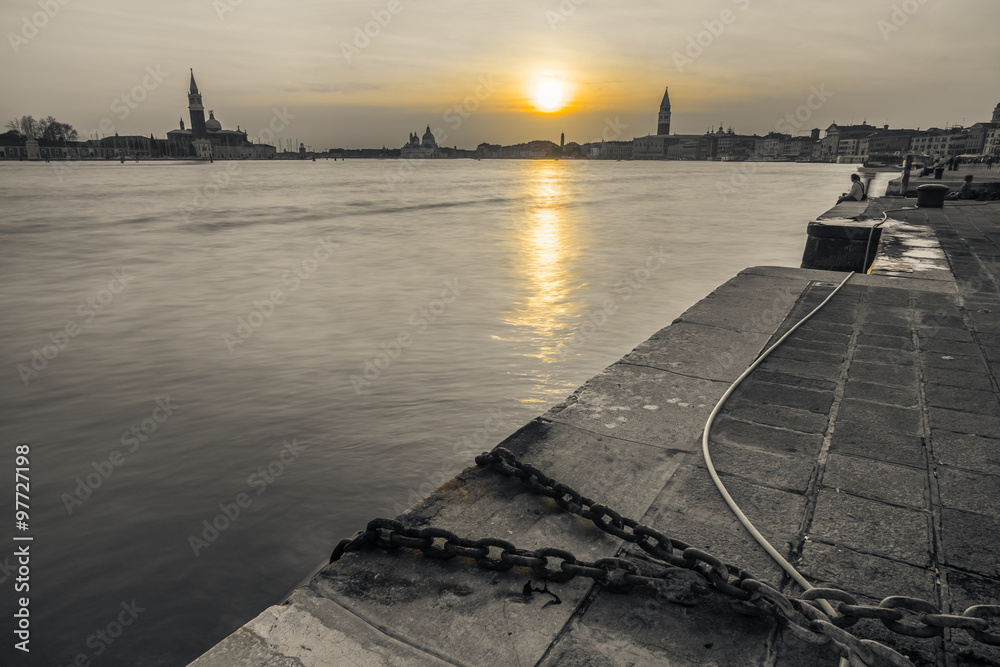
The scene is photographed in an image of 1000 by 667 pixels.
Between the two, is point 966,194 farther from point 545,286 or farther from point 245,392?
point 245,392

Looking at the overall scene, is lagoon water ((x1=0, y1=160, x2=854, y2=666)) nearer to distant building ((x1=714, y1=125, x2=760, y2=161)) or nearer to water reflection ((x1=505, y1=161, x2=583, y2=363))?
water reflection ((x1=505, y1=161, x2=583, y2=363))

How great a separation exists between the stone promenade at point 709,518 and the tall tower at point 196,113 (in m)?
191

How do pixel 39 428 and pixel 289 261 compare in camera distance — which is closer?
pixel 39 428

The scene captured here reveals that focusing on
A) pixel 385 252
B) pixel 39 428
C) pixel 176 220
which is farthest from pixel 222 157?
pixel 39 428

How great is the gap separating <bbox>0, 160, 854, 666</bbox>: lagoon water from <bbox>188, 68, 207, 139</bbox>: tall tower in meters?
175

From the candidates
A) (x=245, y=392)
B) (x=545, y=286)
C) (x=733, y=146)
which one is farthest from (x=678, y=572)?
(x=733, y=146)

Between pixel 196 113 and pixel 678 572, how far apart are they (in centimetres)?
19800

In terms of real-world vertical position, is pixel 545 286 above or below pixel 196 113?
below

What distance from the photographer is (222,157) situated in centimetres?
16388

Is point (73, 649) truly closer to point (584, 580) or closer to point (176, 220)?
point (584, 580)

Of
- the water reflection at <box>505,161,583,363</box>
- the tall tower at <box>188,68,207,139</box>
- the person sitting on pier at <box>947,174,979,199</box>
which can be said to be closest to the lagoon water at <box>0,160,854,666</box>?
the water reflection at <box>505,161,583,363</box>

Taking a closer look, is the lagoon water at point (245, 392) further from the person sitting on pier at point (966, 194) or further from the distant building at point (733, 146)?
the distant building at point (733, 146)

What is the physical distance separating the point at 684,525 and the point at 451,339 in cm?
598

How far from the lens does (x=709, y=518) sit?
6.10 feet
